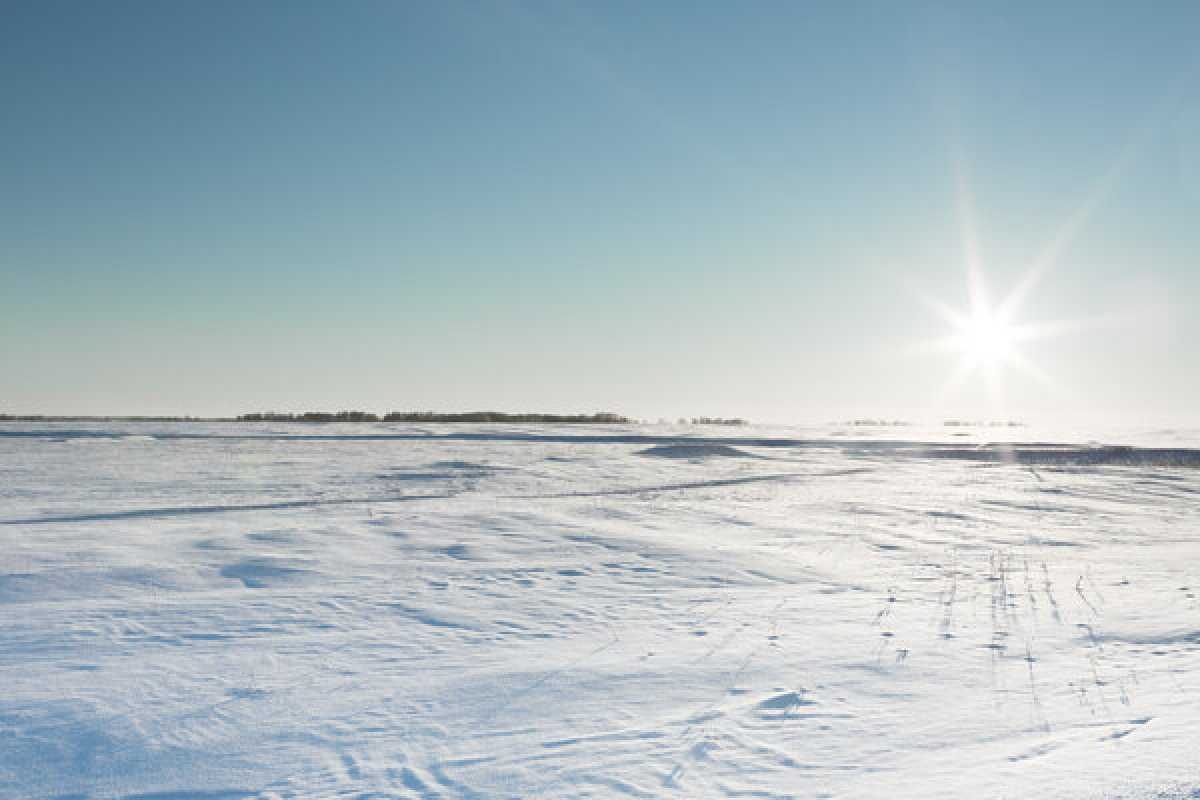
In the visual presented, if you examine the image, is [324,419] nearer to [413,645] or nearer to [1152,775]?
[413,645]

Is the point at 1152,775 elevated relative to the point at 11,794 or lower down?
elevated

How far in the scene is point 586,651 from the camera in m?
5.71

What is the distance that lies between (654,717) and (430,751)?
4.08ft

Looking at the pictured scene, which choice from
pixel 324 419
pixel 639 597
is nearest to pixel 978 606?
pixel 639 597

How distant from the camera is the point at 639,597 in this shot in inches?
292

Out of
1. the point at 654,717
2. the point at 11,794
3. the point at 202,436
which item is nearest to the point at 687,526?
the point at 654,717

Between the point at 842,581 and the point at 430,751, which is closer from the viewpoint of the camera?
the point at 430,751

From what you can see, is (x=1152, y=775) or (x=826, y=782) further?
(x=826, y=782)

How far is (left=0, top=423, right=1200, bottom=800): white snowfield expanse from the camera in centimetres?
377

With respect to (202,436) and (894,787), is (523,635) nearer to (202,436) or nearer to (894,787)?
(894,787)

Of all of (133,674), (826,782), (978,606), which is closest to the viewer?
(826,782)

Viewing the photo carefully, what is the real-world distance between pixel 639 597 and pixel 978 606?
120 inches

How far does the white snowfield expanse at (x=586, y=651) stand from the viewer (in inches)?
148

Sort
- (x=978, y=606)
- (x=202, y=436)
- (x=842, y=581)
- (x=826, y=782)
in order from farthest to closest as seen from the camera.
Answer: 1. (x=202, y=436)
2. (x=842, y=581)
3. (x=978, y=606)
4. (x=826, y=782)
